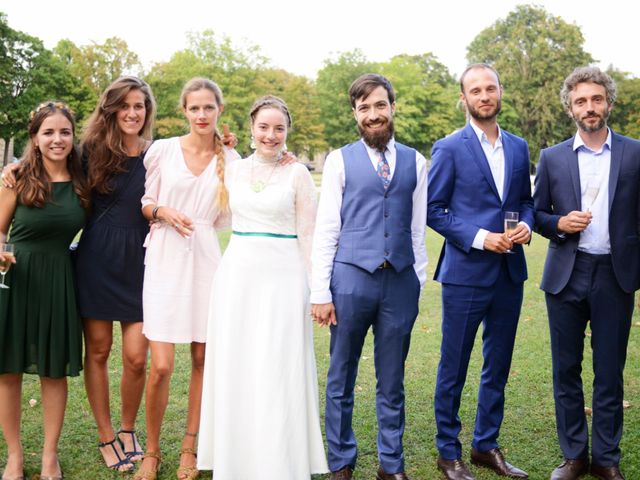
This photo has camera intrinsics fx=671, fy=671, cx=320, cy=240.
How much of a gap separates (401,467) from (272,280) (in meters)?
1.56

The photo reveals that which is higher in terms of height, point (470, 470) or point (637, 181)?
point (637, 181)

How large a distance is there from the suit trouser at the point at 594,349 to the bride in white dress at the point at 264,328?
5.92ft

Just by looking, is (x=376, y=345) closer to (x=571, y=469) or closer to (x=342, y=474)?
(x=342, y=474)

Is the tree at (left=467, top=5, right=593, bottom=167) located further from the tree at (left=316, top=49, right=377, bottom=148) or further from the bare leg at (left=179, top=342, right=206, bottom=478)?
the bare leg at (left=179, top=342, right=206, bottom=478)

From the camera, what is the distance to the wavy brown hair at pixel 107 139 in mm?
4828

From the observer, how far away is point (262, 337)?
450 cm

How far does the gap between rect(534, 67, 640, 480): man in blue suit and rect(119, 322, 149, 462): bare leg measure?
299 centimetres

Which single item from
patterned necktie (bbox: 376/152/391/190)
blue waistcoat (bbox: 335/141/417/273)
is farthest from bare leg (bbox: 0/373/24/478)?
patterned necktie (bbox: 376/152/391/190)

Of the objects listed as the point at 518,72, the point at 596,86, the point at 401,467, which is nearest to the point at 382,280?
the point at 401,467

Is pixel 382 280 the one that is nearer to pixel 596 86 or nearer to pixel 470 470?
pixel 470 470

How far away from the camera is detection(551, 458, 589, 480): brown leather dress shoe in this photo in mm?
4746

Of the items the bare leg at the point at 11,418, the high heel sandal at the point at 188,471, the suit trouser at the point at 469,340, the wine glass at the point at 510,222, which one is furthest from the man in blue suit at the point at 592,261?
the bare leg at the point at 11,418

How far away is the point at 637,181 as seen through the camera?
466cm

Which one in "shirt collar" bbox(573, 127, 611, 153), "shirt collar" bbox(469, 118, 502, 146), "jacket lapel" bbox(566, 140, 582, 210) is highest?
"shirt collar" bbox(469, 118, 502, 146)
